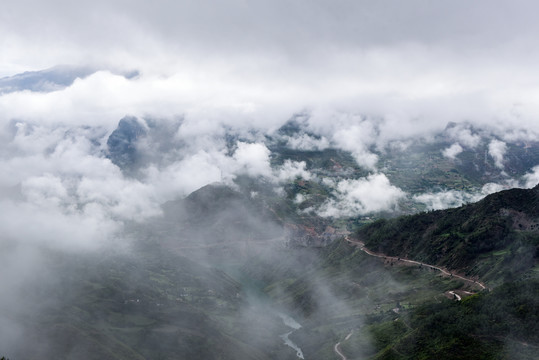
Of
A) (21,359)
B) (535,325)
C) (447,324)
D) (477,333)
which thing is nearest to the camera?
(535,325)

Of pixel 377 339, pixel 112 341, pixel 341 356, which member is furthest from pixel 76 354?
pixel 377 339

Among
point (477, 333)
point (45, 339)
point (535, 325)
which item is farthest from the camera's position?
point (45, 339)

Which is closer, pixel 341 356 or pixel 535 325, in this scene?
pixel 535 325

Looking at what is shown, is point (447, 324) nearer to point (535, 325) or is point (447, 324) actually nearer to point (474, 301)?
point (474, 301)

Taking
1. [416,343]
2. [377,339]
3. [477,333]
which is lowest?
[377,339]

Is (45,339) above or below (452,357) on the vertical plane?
below

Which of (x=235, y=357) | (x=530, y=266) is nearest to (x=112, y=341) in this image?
(x=235, y=357)

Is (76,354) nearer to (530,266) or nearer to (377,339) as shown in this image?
(377,339)

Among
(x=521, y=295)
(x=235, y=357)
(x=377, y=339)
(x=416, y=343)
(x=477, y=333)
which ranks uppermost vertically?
(x=521, y=295)

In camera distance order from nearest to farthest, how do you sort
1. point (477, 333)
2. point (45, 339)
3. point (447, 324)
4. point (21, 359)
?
point (477, 333)
point (447, 324)
point (21, 359)
point (45, 339)
